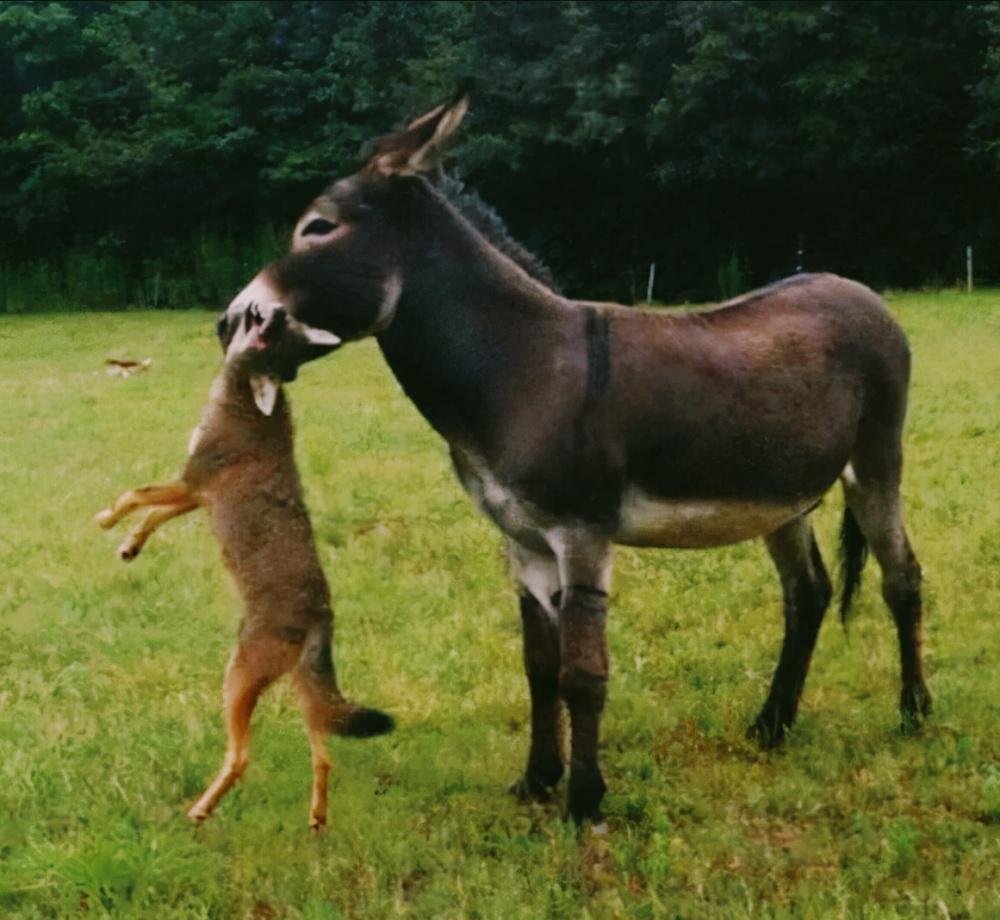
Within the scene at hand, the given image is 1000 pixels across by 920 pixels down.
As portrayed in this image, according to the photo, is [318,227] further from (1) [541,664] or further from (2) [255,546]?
(1) [541,664]

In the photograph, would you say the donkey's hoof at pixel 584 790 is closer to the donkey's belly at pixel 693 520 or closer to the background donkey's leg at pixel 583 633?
the background donkey's leg at pixel 583 633

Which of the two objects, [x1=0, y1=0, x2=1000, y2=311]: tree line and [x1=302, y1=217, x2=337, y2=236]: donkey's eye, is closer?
[x1=302, y1=217, x2=337, y2=236]: donkey's eye

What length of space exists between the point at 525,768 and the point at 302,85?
603 inches

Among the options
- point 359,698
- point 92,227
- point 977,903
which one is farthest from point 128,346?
point 977,903

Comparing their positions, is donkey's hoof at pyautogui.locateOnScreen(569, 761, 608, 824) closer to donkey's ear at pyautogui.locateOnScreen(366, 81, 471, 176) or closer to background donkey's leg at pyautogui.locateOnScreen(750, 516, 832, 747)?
background donkey's leg at pyautogui.locateOnScreen(750, 516, 832, 747)

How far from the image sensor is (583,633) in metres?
3.85

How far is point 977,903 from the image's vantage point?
12.1ft

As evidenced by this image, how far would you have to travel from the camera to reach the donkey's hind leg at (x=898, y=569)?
481 cm

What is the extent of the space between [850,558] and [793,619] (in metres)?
0.59

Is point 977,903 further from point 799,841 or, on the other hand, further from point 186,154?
point 186,154

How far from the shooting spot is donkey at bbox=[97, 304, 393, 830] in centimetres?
358

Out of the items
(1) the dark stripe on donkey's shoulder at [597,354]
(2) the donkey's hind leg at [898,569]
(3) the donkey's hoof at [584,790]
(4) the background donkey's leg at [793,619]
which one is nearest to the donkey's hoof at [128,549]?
(1) the dark stripe on donkey's shoulder at [597,354]

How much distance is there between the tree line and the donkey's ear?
43.2ft

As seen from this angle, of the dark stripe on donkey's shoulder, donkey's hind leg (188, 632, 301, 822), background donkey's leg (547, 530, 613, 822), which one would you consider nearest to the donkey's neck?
the dark stripe on donkey's shoulder
